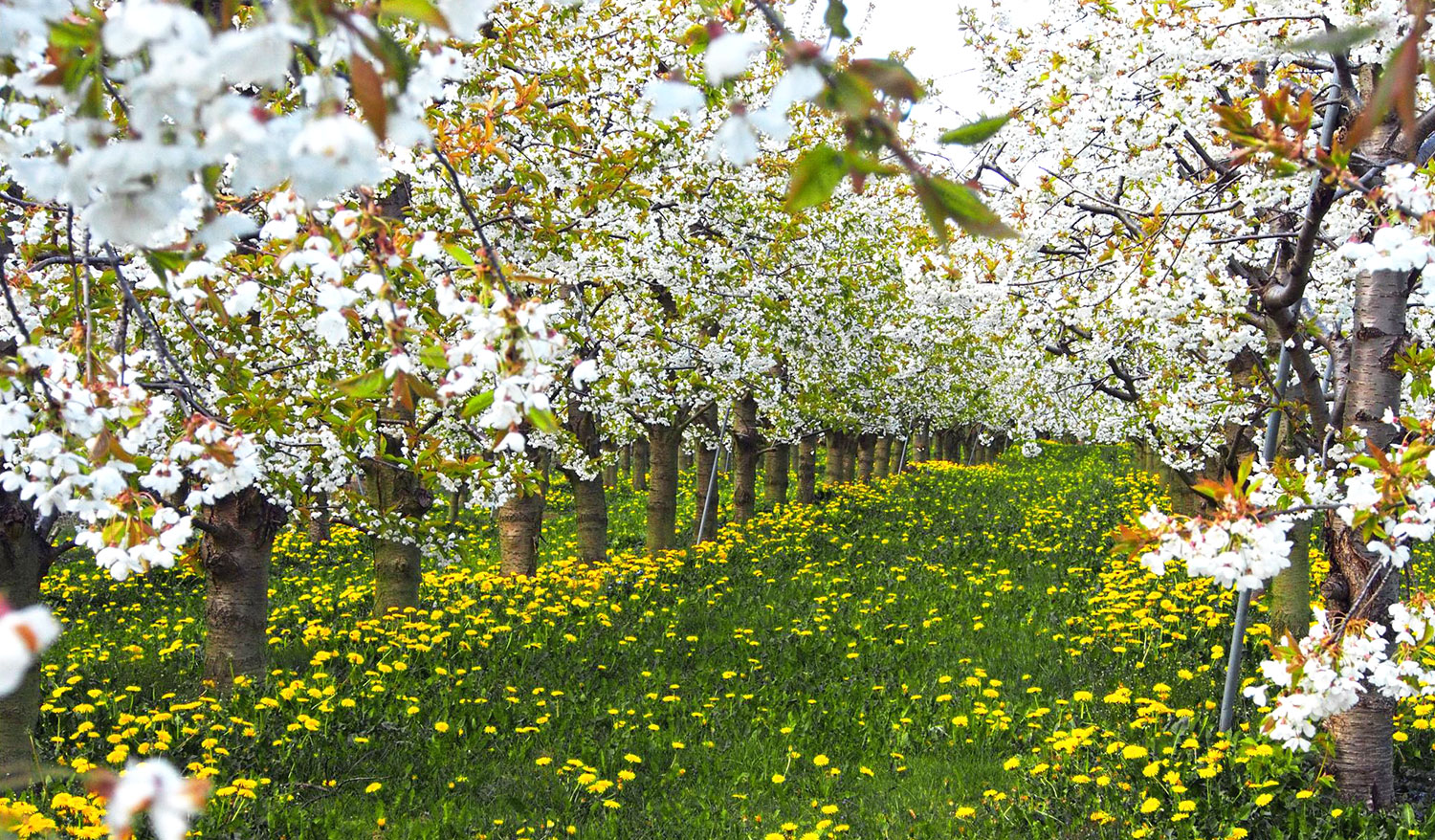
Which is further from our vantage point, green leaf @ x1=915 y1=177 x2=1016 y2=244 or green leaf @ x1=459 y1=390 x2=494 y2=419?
green leaf @ x1=459 y1=390 x2=494 y2=419

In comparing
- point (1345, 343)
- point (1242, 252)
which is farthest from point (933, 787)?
point (1242, 252)

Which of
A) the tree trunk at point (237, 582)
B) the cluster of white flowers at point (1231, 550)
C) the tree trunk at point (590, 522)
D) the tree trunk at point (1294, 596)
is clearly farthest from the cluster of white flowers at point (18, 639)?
the tree trunk at point (590, 522)

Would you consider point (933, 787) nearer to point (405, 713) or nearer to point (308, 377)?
point (405, 713)

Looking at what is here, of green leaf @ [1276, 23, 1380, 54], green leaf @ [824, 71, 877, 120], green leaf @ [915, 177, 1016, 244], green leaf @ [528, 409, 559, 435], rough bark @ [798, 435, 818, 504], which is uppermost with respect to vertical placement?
rough bark @ [798, 435, 818, 504]

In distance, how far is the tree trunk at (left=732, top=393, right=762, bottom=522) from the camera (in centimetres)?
1580

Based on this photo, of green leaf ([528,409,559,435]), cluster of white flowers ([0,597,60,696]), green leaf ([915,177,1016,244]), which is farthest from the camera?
green leaf ([528,409,559,435])

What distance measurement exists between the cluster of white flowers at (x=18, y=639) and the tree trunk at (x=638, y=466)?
25.4 metres

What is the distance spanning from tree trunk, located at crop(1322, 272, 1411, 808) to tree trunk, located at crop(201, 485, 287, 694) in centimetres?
644

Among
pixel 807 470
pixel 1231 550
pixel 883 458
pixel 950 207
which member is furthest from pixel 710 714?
pixel 883 458

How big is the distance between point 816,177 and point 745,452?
49.3 ft

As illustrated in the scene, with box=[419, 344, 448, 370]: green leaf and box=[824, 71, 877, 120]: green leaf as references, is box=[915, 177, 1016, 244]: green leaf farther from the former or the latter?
box=[419, 344, 448, 370]: green leaf

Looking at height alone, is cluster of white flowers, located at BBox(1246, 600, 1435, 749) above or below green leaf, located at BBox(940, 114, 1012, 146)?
below

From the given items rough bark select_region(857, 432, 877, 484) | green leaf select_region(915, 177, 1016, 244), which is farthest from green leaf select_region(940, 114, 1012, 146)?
rough bark select_region(857, 432, 877, 484)

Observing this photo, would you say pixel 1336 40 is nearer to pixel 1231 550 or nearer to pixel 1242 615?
pixel 1231 550
